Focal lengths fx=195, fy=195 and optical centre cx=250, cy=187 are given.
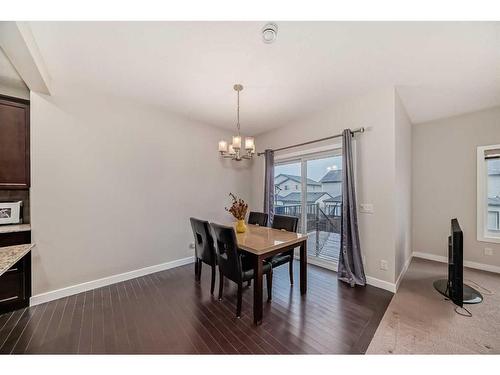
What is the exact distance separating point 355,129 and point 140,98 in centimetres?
328

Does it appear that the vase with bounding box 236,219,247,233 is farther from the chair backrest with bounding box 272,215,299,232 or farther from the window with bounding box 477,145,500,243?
the window with bounding box 477,145,500,243

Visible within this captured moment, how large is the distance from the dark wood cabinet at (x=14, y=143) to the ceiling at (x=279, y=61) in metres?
0.56

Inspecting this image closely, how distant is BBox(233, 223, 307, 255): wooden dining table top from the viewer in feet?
6.69

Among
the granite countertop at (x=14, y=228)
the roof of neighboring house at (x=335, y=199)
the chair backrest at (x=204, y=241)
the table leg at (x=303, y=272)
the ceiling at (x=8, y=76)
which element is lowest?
the table leg at (x=303, y=272)

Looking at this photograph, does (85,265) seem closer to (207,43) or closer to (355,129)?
(207,43)

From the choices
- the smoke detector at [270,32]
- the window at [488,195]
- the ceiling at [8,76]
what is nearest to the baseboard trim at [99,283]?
the ceiling at [8,76]

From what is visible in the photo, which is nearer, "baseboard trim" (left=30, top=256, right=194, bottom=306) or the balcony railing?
"baseboard trim" (left=30, top=256, right=194, bottom=306)

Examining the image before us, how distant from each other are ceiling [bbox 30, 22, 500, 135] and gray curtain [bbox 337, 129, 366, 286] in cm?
91

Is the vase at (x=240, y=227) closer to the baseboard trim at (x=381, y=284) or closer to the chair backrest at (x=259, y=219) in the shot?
the chair backrest at (x=259, y=219)

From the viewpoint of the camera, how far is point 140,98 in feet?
9.70

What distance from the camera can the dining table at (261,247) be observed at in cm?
196

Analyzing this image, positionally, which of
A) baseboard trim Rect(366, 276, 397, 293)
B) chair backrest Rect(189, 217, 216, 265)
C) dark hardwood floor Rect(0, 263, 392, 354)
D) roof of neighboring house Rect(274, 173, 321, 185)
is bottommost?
dark hardwood floor Rect(0, 263, 392, 354)

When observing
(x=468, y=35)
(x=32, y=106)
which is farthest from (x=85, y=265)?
(x=468, y=35)

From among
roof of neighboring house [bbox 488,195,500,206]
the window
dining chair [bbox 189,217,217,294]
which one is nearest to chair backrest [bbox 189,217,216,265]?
dining chair [bbox 189,217,217,294]
